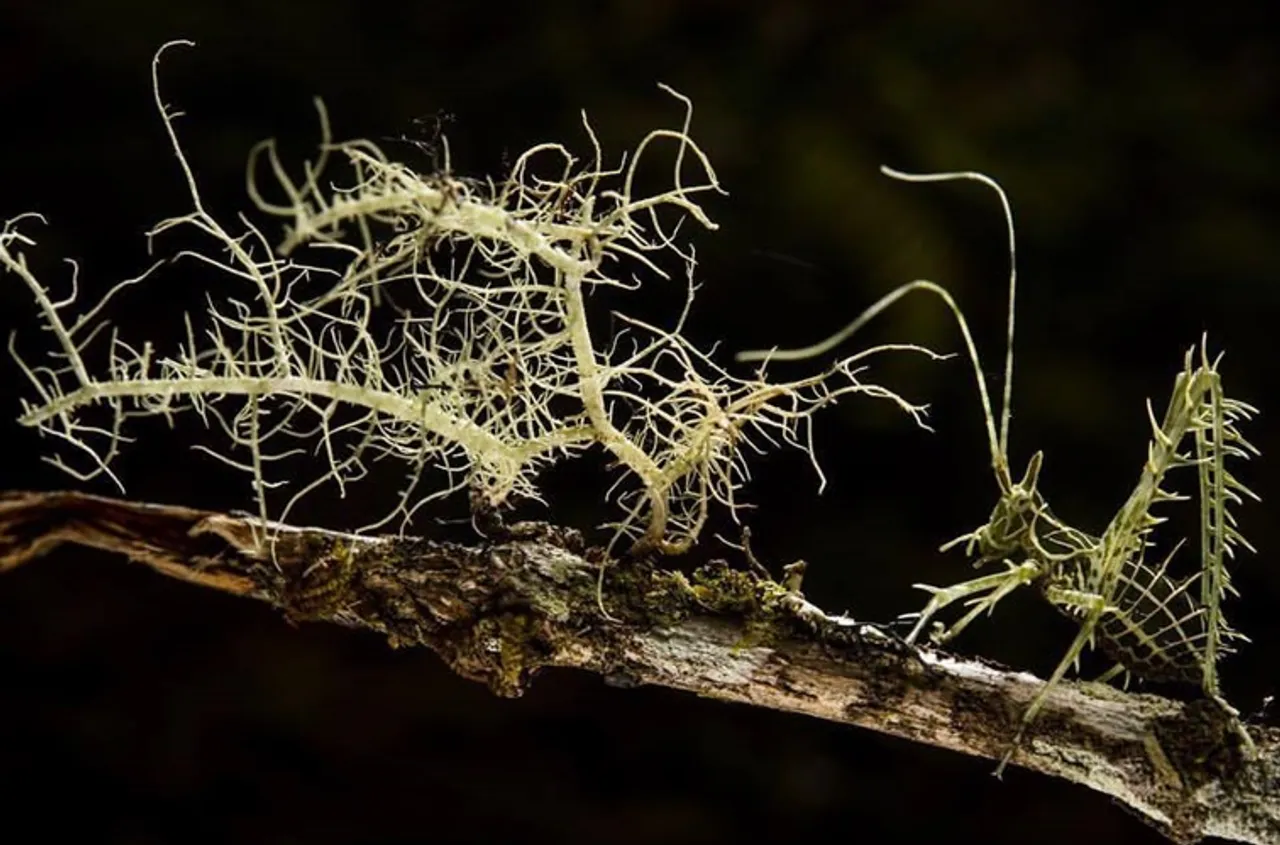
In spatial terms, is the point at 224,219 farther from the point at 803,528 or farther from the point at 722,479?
the point at 722,479

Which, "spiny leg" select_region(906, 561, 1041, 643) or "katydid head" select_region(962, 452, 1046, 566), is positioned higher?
"katydid head" select_region(962, 452, 1046, 566)

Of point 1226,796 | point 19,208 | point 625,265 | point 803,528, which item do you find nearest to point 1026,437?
point 803,528

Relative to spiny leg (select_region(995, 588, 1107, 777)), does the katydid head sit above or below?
above

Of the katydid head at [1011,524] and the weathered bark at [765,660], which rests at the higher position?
the katydid head at [1011,524]

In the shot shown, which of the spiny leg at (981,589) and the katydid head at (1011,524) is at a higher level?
the katydid head at (1011,524)

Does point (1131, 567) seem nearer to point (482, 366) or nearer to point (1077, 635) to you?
point (1077, 635)

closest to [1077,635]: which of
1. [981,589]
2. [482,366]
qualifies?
[981,589]
